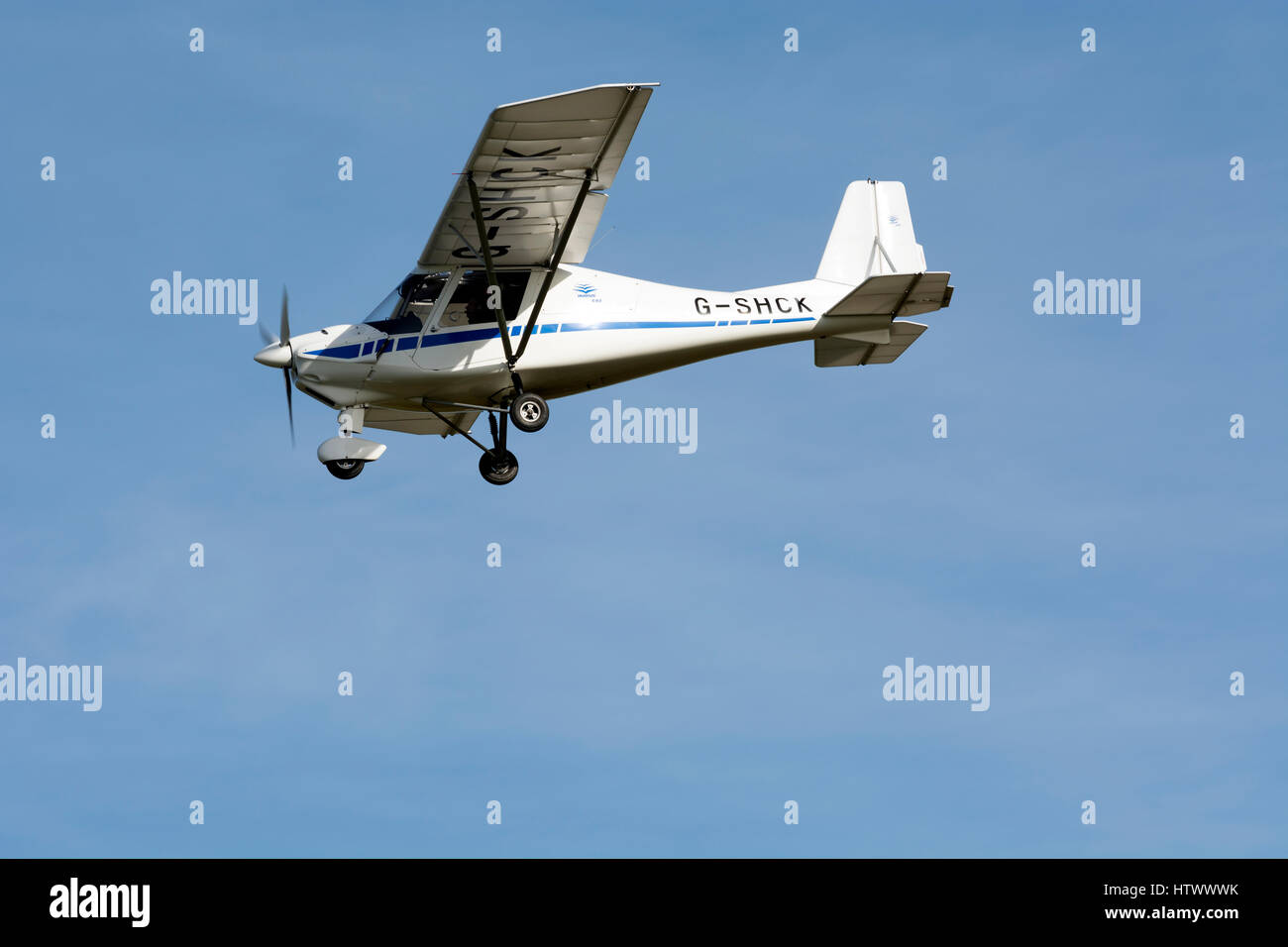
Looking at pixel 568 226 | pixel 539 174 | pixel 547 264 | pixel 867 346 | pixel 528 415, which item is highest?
pixel 539 174

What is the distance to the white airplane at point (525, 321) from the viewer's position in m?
25.8

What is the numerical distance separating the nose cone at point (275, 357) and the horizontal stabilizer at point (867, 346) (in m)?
7.65

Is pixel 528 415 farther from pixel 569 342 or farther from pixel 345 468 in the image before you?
pixel 345 468

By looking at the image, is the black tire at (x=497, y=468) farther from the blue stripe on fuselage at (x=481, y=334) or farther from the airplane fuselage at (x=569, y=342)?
the blue stripe on fuselage at (x=481, y=334)

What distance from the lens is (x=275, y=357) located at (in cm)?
2641

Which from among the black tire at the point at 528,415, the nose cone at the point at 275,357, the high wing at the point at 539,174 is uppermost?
the high wing at the point at 539,174

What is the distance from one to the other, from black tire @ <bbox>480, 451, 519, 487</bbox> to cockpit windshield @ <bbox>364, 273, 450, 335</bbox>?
7.11 ft

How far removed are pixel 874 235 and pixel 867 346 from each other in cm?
208

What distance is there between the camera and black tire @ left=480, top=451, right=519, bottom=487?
27188 millimetres

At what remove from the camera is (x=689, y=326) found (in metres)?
27.3

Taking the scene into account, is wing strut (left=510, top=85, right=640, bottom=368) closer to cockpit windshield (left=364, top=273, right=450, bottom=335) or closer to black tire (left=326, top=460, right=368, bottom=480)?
cockpit windshield (left=364, top=273, right=450, bottom=335)

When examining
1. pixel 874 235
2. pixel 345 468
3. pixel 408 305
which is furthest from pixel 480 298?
pixel 874 235

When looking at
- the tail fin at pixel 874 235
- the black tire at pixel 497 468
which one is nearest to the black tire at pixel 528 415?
the black tire at pixel 497 468
